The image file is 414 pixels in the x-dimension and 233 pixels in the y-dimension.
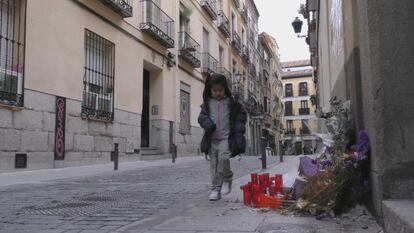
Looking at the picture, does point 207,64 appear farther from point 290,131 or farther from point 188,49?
point 290,131

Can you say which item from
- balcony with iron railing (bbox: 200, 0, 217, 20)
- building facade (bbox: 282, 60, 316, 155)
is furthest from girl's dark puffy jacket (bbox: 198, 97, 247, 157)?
building facade (bbox: 282, 60, 316, 155)

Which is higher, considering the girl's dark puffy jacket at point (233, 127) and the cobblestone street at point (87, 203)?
the girl's dark puffy jacket at point (233, 127)

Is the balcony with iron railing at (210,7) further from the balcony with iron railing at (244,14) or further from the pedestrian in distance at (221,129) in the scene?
the pedestrian in distance at (221,129)

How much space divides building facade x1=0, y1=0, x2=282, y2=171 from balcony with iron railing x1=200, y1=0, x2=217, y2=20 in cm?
10

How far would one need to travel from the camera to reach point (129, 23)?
1575cm

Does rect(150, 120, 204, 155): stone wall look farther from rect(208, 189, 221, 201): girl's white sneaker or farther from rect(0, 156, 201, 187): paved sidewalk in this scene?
rect(208, 189, 221, 201): girl's white sneaker

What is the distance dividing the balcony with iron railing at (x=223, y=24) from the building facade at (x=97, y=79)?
3015 mm

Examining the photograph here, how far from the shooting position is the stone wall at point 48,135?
32.1 ft

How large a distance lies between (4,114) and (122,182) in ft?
10.1

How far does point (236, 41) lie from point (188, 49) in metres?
12.5

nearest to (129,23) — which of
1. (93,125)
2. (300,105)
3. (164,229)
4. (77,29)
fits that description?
(77,29)

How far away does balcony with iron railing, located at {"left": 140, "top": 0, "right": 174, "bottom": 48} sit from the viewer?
16.7 m

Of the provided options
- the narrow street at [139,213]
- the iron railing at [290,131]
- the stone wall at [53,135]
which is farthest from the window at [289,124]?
the narrow street at [139,213]

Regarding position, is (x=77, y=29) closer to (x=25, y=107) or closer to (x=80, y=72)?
(x=80, y=72)
